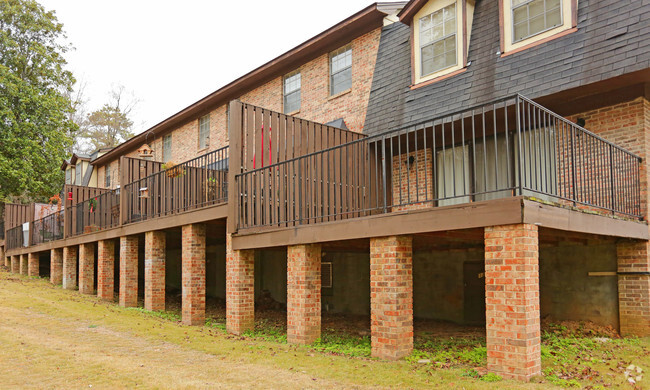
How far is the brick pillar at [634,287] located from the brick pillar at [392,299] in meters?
3.87

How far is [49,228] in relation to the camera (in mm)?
21484

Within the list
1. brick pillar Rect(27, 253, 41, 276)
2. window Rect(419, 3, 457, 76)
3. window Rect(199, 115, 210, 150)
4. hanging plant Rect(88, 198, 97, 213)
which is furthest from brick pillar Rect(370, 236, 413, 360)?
brick pillar Rect(27, 253, 41, 276)

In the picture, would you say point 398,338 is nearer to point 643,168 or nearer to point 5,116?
point 643,168

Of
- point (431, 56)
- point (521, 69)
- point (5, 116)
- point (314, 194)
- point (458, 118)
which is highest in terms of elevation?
point (5, 116)

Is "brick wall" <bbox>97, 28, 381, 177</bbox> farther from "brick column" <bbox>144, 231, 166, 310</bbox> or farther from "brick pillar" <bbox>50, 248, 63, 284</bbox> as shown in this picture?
"brick pillar" <bbox>50, 248, 63, 284</bbox>

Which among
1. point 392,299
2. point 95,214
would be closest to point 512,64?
point 392,299

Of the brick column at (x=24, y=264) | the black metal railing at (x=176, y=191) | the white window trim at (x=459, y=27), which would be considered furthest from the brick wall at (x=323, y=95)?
the brick column at (x=24, y=264)

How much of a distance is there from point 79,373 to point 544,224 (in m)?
6.12

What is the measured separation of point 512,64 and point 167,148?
16928mm

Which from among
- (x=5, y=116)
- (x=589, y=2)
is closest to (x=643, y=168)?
(x=589, y=2)

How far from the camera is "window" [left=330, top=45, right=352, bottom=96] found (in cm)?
1415

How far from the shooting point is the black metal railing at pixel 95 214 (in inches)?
626

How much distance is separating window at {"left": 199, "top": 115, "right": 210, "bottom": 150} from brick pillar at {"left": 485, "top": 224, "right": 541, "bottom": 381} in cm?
1536

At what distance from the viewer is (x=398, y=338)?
7.37 m
